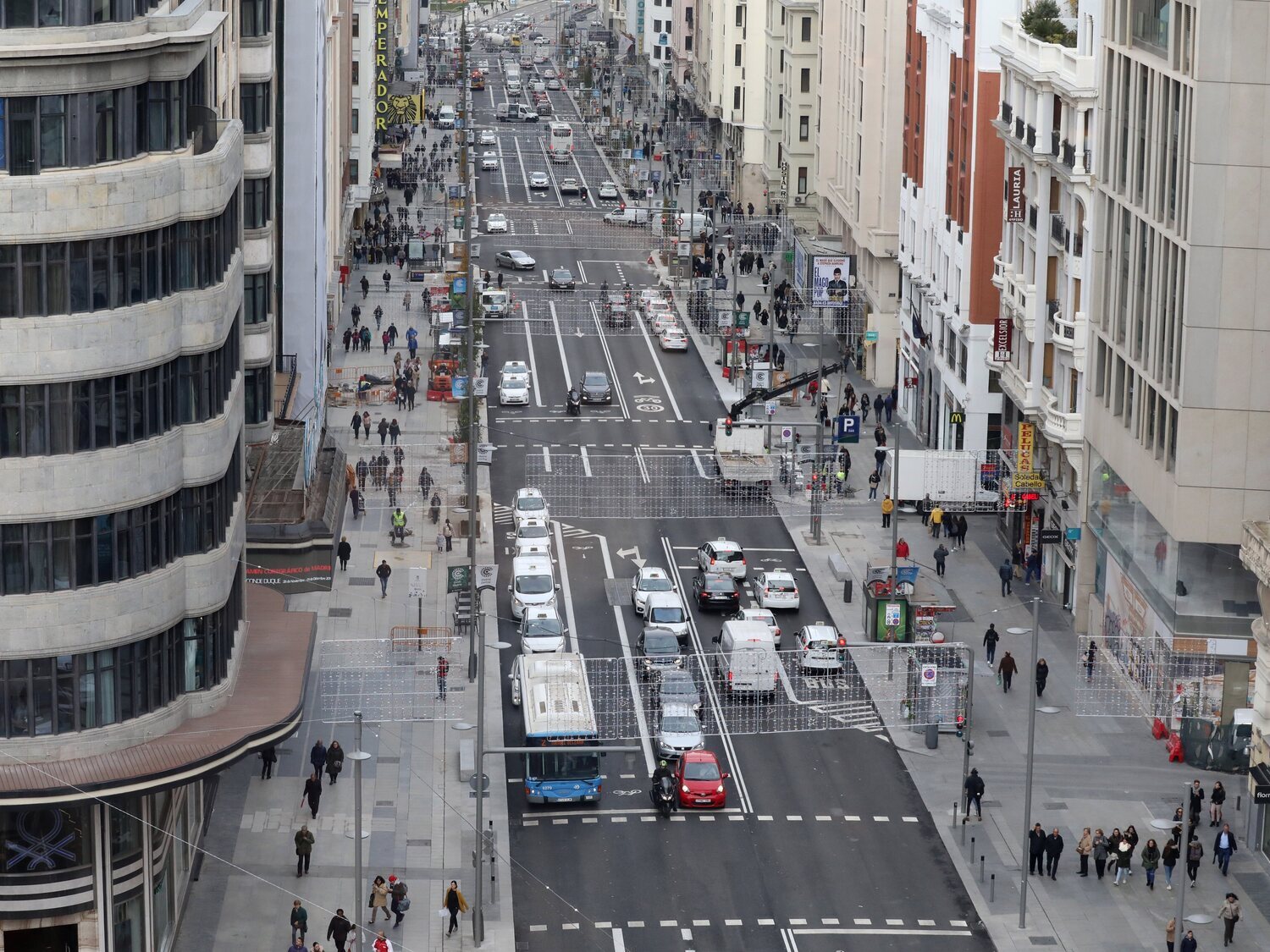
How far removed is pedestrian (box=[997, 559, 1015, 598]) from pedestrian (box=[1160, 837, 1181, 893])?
26.1m

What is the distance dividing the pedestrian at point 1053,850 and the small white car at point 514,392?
61475 mm

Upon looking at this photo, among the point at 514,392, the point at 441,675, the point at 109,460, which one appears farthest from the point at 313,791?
the point at 514,392

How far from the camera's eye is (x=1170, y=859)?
6562cm

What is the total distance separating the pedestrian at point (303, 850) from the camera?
64.8 m

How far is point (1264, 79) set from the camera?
69.5m

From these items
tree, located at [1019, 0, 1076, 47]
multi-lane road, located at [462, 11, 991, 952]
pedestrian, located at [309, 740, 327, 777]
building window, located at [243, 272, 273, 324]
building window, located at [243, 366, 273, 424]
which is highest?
tree, located at [1019, 0, 1076, 47]

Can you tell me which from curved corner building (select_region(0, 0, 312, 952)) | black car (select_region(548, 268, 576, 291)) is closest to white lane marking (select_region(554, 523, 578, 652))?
curved corner building (select_region(0, 0, 312, 952))

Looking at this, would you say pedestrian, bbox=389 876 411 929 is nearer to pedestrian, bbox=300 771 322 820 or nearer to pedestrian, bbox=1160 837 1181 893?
pedestrian, bbox=300 771 322 820

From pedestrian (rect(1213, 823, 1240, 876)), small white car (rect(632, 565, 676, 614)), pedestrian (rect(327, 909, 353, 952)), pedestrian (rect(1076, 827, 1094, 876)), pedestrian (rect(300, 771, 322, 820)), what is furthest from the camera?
small white car (rect(632, 565, 676, 614))

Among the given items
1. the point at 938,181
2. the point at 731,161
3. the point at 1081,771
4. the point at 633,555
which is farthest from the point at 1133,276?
the point at 731,161

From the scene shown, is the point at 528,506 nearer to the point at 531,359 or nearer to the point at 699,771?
the point at 699,771

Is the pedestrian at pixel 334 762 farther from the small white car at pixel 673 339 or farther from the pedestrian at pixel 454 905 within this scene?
the small white car at pixel 673 339

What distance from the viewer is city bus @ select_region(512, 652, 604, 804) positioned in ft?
233

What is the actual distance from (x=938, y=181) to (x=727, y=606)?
3187 cm
